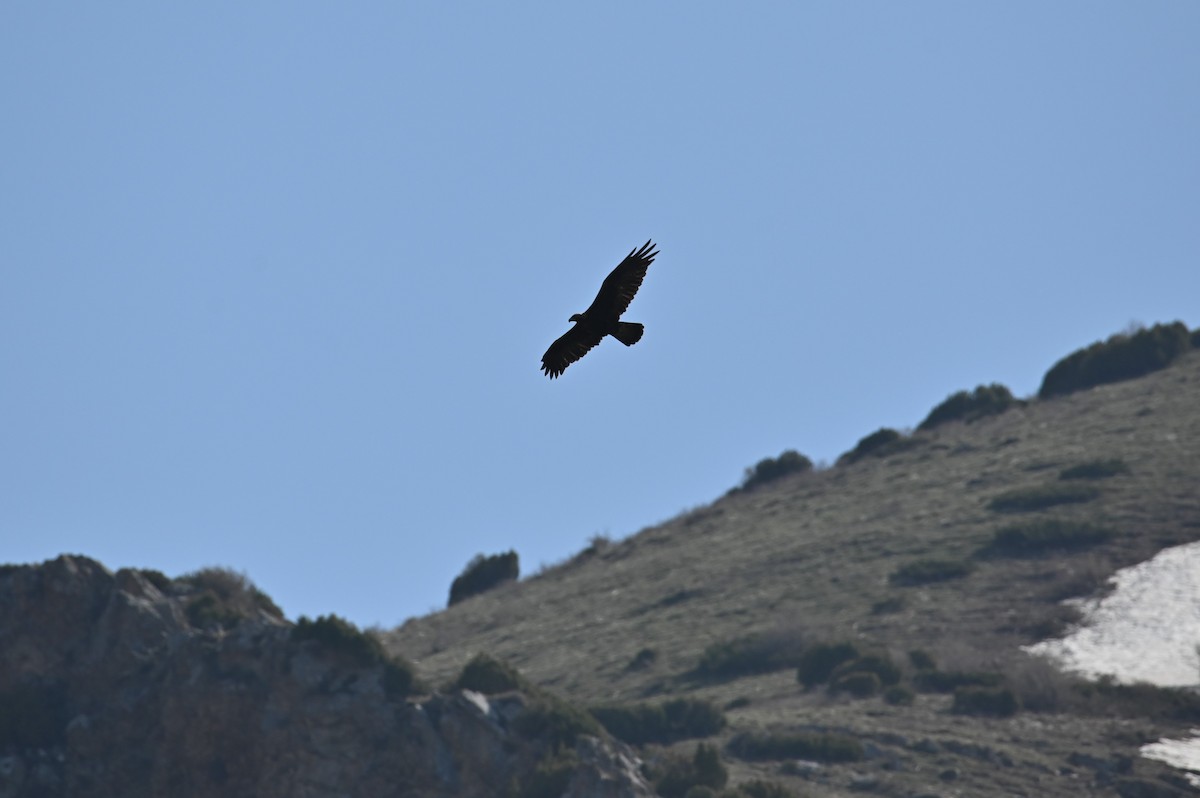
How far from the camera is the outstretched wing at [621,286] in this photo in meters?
22.8

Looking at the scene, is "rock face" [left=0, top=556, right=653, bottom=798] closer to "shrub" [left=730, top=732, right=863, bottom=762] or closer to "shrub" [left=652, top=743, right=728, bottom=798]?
"shrub" [left=652, top=743, right=728, bottom=798]

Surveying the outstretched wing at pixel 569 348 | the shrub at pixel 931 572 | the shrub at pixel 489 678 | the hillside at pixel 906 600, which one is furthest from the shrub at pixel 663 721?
the outstretched wing at pixel 569 348

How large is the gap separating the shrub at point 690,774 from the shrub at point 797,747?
105 inches

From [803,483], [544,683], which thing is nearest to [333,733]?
[544,683]

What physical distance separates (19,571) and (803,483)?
3627 centimetres

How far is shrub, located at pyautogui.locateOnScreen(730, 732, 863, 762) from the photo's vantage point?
40.3 m

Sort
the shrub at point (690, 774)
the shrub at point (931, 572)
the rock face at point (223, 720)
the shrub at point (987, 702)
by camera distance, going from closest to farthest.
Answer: the rock face at point (223, 720), the shrub at point (690, 774), the shrub at point (987, 702), the shrub at point (931, 572)

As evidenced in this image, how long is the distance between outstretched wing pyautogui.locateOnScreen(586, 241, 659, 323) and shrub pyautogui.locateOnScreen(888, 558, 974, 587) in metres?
31.8

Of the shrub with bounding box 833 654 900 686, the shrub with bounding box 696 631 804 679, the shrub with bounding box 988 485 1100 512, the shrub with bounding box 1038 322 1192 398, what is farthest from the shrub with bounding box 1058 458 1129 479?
the shrub with bounding box 1038 322 1192 398

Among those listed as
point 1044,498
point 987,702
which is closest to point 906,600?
point 1044,498

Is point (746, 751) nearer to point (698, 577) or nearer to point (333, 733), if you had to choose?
point (333, 733)

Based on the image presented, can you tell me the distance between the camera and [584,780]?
1406 inches

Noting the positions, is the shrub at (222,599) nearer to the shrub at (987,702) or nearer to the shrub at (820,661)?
the shrub at (820,661)

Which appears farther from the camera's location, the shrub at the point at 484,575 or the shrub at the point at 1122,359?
the shrub at the point at 1122,359
